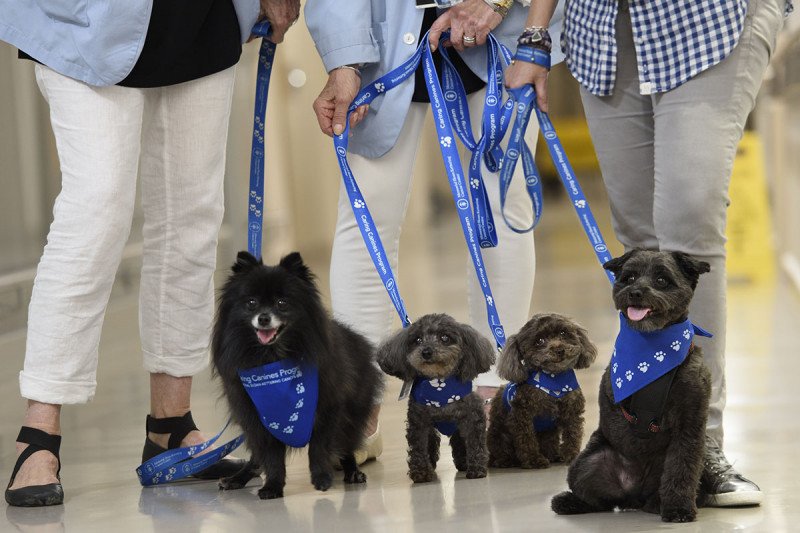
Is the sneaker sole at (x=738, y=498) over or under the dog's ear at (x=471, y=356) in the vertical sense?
under

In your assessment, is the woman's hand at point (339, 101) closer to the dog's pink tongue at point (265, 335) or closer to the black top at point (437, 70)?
the black top at point (437, 70)

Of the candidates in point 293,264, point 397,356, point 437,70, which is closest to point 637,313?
point 397,356

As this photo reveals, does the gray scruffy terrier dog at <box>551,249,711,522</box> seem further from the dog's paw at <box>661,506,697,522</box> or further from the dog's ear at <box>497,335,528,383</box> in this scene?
the dog's ear at <box>497,335,528,383</box>

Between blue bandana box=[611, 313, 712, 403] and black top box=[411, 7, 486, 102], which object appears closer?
blue bandana box=[611, 313, 712, 403]

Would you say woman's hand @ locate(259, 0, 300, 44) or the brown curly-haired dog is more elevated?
woman's hand @ locate(259, 0, 300, 44)

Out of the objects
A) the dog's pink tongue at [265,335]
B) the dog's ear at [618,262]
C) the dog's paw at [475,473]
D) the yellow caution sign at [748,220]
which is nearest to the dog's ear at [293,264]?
the dog's pink tongue at [265,335]

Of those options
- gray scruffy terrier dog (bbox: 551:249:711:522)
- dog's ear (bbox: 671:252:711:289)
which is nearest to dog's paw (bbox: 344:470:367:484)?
gray scruffy terrier dog (bbox: 551:249:711:522)

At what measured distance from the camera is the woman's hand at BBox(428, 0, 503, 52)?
8.62ft

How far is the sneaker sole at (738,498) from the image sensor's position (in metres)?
2.06

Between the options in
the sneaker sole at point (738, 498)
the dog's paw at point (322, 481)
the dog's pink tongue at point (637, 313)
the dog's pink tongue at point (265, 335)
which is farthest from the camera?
the dog's paw at point (322, 481)

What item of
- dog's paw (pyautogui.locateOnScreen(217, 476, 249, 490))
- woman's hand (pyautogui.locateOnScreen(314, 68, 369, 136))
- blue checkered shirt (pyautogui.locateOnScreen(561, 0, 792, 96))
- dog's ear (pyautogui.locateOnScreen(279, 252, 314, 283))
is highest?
blue checkered shirt (pyautogui.locateOnScreen(561, 0, 792, 96))

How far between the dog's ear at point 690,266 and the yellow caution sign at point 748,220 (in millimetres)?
4963

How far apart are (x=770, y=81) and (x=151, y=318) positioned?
18.5 feet

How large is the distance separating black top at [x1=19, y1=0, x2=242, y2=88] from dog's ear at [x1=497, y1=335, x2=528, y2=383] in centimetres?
90
